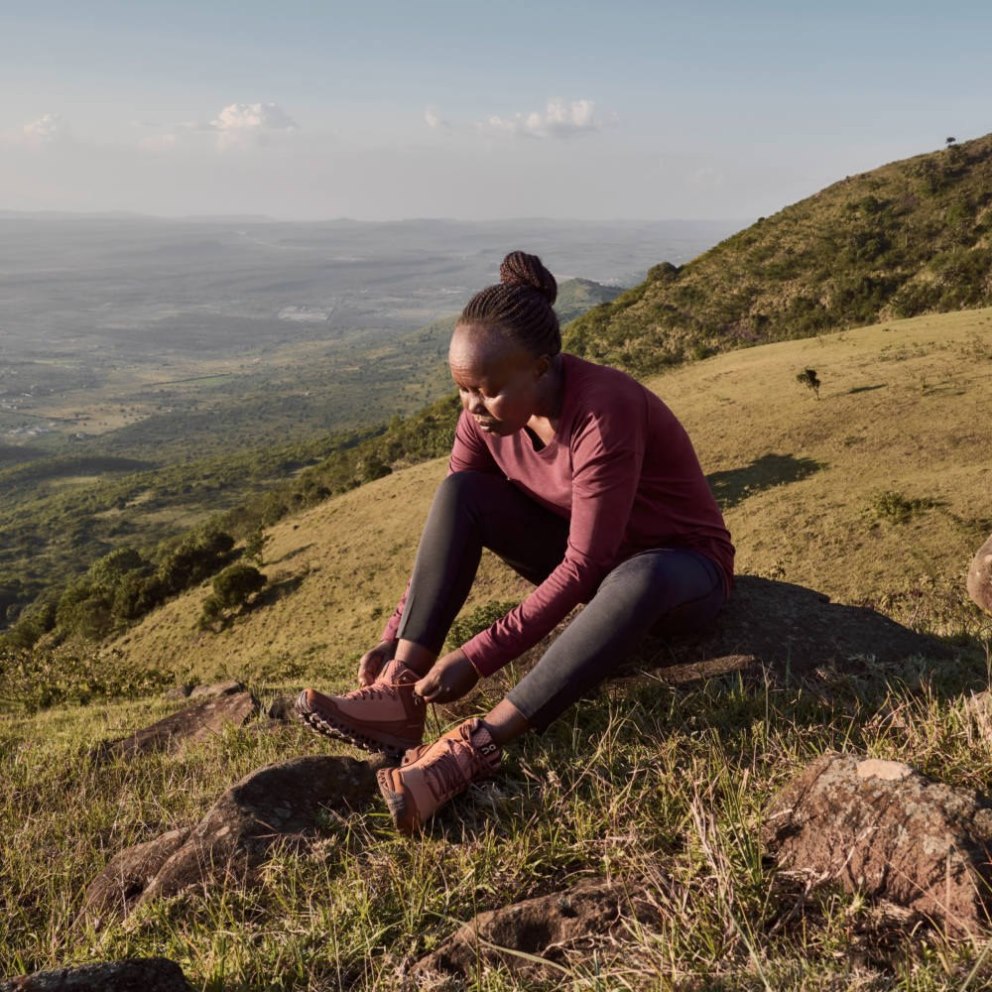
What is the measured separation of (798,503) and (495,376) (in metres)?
17.1

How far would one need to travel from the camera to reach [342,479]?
57.0 m

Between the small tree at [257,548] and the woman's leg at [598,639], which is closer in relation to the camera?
the woman's leg at [598,639]

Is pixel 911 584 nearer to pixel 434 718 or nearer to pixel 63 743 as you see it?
pixel 434 718

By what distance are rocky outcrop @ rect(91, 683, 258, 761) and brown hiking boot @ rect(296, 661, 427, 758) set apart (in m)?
1.78

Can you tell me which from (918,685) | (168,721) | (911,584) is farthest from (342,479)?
(918,685)

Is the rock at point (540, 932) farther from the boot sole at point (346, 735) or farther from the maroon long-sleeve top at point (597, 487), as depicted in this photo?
the boot sole at point (346, 735)

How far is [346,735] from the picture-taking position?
3514 millimetres

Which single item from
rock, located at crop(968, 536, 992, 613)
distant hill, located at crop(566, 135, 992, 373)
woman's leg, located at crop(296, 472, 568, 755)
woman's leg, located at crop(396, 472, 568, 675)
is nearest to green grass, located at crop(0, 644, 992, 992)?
woman's leg, located at crop(296, 472, 568, 755)

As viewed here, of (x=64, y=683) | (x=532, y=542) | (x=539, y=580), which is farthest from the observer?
(x=64, y=683)

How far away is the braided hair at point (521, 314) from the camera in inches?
135

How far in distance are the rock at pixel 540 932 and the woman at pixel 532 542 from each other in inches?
27.4

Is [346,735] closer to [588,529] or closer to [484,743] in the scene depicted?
[484,743]

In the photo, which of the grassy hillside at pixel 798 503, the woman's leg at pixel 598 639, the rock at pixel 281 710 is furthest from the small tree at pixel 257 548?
the woman's leg at pixel 598 639

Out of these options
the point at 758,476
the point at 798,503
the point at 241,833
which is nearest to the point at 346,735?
the point at 241,833
